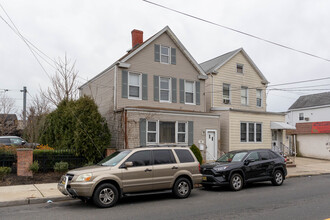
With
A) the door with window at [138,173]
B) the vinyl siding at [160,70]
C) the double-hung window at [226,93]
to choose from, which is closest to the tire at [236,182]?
the door with window at [138,173]

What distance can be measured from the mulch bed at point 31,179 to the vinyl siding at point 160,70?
5801mm

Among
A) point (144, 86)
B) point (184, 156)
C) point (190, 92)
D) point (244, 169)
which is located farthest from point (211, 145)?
point (184, 156)

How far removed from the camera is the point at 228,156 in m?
13.0

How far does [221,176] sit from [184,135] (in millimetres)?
7004

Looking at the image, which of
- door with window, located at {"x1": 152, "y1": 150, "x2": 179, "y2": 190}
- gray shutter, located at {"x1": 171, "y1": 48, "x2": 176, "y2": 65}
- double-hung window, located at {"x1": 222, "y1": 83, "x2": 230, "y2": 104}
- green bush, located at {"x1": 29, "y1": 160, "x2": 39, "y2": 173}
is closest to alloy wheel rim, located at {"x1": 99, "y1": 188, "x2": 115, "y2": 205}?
door with window, located at {"x1": 152, "y1": 150, "x2": 179, "y2": 190}

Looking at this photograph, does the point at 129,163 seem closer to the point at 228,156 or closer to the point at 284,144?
the point at 228,156

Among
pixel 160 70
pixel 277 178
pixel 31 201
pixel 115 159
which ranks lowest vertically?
pixel 31 201

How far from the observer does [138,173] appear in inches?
364

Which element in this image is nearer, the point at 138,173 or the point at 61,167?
the point at 138,173

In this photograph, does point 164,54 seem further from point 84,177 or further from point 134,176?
point 84,177

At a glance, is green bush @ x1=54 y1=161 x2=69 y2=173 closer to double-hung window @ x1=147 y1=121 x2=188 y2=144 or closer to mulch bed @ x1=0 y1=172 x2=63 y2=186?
mulch bed @ x1=0 y1=172 x2=63 y2=186

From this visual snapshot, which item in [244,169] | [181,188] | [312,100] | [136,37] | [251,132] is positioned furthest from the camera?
[312,100]

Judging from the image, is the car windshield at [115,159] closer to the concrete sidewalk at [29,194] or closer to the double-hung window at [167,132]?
the concrete sidewalk at [29,194]

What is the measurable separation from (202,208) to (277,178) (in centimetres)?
587
